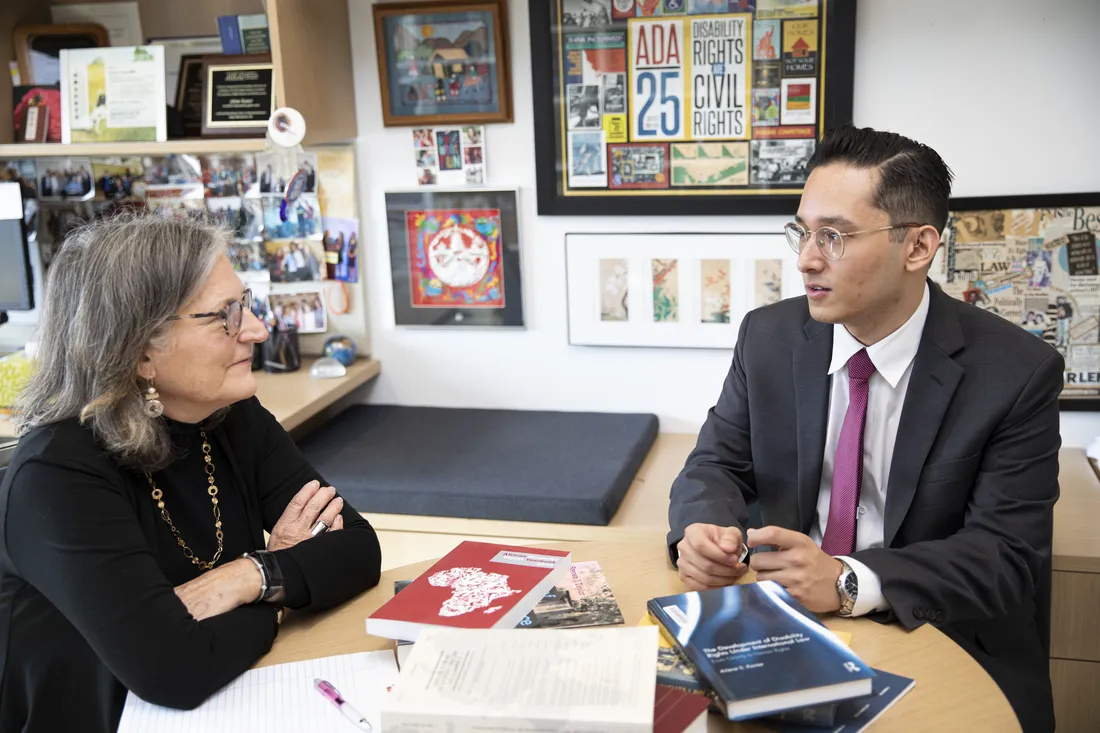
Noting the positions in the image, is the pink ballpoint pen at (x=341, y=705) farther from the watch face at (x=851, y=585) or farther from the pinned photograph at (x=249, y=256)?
the pinned photograph at (x=249, y=256)

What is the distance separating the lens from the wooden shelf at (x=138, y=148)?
241 centimetres

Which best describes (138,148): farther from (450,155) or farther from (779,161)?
(779,161)

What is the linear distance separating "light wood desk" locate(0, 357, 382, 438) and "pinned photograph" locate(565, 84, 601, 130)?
89 centimetres

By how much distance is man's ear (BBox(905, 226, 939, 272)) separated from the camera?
5.32 feet

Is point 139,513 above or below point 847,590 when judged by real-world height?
above

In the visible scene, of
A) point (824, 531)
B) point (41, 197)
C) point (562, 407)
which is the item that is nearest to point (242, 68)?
point (41, 197)

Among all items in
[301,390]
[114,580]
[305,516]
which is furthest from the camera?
[301,390]

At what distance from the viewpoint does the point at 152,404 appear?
1.40m

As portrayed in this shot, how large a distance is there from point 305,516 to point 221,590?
234 mm

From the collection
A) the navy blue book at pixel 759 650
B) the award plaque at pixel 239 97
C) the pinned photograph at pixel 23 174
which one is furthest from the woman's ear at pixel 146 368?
the pinned photograph at pixel 23 174

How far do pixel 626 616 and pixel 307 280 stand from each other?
178 cm

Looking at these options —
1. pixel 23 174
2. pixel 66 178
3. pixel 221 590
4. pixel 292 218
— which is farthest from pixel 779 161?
pixel 23 174

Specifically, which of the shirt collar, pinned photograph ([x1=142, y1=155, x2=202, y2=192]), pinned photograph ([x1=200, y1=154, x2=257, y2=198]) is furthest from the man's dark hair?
pinned photograph ([x1=142, y1=155, x2=202, y2=192])

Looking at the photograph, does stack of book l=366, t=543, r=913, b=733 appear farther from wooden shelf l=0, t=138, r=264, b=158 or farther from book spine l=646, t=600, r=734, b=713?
wooden shelf l=0, t=138, r=264, b=158
